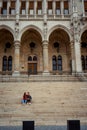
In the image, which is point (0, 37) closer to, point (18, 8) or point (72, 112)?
point (18, 8)

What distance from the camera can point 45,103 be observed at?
1700cm

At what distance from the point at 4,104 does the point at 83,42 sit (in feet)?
61.3

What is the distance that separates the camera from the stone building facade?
1111 inches

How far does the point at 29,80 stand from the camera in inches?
898

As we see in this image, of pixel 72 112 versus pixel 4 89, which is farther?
pixel 4 89

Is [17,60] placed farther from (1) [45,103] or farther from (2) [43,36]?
(1) [45,103]

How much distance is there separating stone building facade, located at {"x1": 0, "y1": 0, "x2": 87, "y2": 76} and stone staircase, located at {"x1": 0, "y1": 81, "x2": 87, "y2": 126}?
249 inches

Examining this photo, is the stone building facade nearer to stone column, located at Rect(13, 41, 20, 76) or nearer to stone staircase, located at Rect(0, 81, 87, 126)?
stone column, located at Rect(13, 41, 20, 76)

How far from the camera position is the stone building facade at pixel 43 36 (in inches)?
1111

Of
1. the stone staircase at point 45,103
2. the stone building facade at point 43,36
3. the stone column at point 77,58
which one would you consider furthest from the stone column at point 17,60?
the stone column at point 77,58

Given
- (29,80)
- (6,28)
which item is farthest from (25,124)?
(6,28)

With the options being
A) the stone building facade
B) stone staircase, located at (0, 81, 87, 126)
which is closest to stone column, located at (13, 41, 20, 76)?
the stone building facade

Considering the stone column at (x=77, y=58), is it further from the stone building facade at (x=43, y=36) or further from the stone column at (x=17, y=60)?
the stone column at (x=17, y=60)

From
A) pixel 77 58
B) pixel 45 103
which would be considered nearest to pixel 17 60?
pixel 77 58
